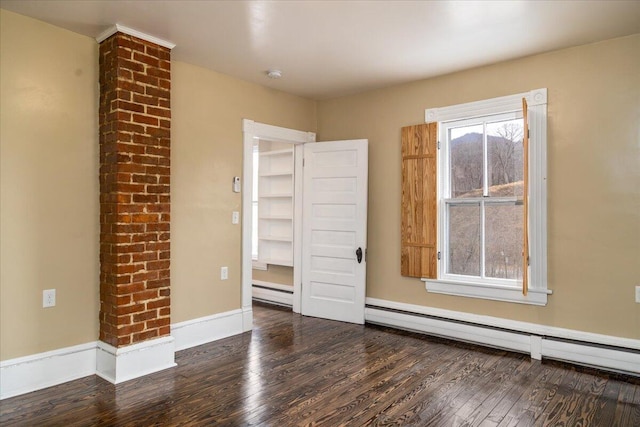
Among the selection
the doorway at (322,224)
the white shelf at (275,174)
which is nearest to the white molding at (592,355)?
the doorway at (322,224)

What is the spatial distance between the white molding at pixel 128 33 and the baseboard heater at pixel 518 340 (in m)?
3.37

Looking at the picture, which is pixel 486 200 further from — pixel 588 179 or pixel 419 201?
pixel 588 179

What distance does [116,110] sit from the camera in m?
3.09

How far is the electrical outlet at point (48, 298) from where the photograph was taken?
3.00 meters

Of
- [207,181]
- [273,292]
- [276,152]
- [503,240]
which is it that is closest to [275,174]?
[276,152]

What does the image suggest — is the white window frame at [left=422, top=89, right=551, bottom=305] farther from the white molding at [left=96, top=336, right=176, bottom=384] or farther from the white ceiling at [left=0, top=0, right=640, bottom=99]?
the white molding at [left=96, top=336, right=176, bottom=384]

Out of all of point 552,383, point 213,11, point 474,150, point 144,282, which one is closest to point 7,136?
point 144,282

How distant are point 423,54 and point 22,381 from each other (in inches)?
160

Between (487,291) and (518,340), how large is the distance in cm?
49

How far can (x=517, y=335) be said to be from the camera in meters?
3.67

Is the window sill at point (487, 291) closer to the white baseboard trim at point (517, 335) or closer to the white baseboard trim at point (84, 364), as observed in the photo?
the white baseboard trim at point (517, 335)

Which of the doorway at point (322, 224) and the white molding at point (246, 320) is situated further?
the doorway at point (322, 224)

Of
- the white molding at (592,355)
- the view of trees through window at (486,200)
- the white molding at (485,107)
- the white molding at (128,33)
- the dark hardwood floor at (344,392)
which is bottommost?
the dark hardwood floor at (344,392)

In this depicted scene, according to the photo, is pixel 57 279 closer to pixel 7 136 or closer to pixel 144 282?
pixel 144 282
